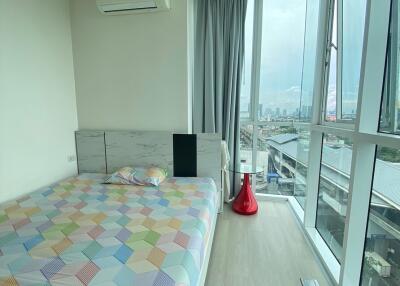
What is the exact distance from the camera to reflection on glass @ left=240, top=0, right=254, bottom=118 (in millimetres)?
2980

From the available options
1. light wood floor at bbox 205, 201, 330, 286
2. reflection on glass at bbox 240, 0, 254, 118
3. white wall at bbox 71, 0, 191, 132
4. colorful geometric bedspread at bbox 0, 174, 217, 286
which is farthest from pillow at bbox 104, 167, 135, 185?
reflection on glass at bbox 240, 0, 254, 118

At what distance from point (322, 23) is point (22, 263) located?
119 inches

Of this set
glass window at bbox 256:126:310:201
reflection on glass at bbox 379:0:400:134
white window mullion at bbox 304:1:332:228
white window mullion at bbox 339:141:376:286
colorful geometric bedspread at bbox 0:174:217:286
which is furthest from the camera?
glass window at bbox 256:126:310:201

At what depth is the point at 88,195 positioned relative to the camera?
204 cm

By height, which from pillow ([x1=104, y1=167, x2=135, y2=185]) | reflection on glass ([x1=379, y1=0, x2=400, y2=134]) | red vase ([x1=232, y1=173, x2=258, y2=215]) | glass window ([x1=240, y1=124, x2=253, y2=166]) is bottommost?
red vase ([x1=232, y1=173, x2=258, y2=215])

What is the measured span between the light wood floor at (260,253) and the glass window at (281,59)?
1.44m

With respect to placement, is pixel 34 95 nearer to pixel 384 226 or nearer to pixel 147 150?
pixel 147 150

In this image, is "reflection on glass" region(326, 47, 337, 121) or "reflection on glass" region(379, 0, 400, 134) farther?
"reflection on glass" region(326, 47, 337, 121)

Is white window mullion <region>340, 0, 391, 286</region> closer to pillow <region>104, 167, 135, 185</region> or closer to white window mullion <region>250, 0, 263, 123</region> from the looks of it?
white window mullion <region>250, 0, 263, 123</region>

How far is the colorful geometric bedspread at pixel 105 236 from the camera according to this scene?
1088 millimetres

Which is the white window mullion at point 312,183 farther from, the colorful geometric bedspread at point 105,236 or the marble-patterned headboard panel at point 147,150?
the colorful geometric bedspread at point 105,236

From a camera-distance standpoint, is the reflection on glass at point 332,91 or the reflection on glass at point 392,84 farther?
the reflection on glass at point 332,91

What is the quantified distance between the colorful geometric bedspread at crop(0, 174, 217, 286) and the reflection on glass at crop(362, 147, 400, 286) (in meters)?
1.15

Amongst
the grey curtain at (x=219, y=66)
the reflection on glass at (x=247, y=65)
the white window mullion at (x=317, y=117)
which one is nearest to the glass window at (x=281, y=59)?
the reflection on glass at (x=247, y=65)
